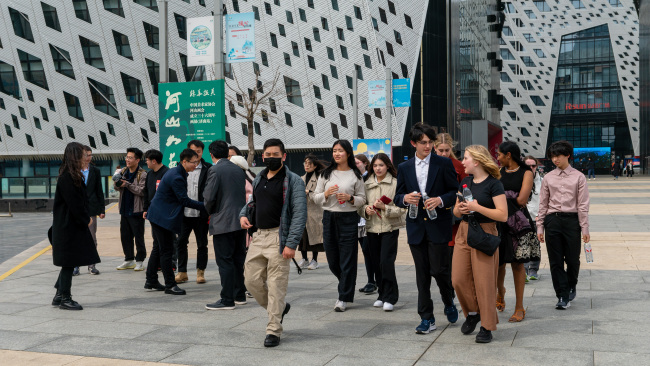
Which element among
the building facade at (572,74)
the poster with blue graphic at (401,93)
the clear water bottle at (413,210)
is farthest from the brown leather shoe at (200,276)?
the building facade at (572,74)

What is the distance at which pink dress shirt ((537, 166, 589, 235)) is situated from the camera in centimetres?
765

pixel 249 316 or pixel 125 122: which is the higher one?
pixel 125 122

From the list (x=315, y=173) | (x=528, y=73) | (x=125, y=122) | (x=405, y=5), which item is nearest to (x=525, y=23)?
(x=528, y=73)

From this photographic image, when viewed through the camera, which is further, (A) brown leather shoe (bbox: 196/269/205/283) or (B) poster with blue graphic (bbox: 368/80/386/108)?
(B) poster with blue graphic (bbox: 368/80/386/108)

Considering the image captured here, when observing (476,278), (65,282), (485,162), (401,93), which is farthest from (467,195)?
(401,93)

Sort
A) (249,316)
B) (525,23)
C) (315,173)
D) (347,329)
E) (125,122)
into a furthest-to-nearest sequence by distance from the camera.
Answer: (525,23)
(125,122)
(315,173)
(249,316)
(347,329)

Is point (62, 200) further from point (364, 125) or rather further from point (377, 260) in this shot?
point (364, 125)

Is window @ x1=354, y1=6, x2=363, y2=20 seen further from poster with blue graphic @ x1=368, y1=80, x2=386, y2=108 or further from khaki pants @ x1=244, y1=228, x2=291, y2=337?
khaki pants @ x1=244, y1=228, x2=291, y2=337

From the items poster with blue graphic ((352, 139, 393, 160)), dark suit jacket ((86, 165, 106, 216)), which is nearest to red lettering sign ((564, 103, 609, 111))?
poster with blue graphic ((352, 139, 393, 160))

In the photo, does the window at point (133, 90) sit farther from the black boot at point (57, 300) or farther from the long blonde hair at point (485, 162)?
the long blonde hair at point (485, 162)

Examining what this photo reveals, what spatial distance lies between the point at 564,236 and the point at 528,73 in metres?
97.2

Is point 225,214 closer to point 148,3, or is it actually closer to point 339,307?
point 339,307

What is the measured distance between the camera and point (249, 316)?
760 cm

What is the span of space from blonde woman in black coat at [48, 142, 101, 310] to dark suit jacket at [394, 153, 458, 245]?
391 cm
